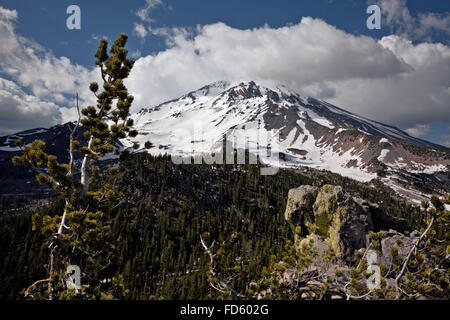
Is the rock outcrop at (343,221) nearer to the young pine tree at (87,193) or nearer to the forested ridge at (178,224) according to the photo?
the forested ridge at (178,224)

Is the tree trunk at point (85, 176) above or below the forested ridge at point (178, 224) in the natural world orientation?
above

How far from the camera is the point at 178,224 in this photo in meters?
93.1

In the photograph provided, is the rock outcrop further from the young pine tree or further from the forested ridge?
the young pine tree

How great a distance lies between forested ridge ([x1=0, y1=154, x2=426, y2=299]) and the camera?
6091 cm

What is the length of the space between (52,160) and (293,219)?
158 feet

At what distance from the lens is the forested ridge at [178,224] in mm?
60906

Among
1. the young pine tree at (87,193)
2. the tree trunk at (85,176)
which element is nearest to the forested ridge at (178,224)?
the young pine tree at (87,193)

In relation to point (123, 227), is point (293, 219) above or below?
above

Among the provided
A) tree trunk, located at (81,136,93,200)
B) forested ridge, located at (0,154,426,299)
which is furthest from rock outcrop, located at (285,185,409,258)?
tree trunk, located at (81,136,93,200)

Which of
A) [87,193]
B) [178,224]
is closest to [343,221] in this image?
[87,193]

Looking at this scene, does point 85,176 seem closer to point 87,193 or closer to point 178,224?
point 87,193
